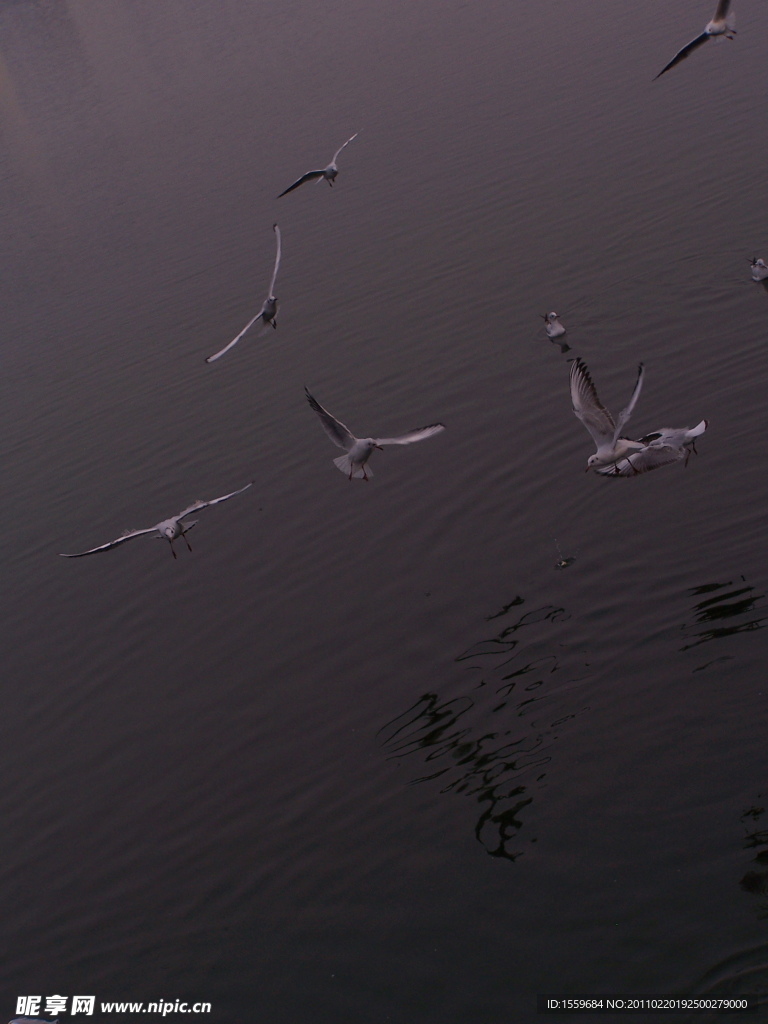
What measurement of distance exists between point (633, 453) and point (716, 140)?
1580cm

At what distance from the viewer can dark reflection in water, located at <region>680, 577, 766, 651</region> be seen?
40.6 ft

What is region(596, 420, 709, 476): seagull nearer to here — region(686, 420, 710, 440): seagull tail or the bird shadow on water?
region(686, 420, 710, 440): seagull tail

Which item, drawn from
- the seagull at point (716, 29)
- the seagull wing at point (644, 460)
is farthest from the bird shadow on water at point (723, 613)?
the seagull at point (716, 29)

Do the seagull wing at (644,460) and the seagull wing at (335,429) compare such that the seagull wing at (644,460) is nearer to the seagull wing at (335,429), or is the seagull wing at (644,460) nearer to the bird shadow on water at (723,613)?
the bird shadow on water at (723,613)

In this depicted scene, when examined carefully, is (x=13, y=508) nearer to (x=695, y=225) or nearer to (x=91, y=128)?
(x=695, y=225)

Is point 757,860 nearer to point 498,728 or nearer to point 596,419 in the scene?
point 498,728

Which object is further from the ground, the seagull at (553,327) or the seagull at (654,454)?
the seagull at (553,327)

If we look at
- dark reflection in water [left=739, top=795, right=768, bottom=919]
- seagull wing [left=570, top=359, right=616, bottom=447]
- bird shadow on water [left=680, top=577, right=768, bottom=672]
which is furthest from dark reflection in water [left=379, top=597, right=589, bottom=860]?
seagull wing [left=570, top=359, right=616, bottom=447]

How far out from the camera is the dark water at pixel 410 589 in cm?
1070

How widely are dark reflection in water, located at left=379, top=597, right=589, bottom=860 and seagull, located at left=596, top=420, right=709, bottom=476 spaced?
2085mm

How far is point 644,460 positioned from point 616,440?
3.63 ft

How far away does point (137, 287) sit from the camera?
29.7 metres

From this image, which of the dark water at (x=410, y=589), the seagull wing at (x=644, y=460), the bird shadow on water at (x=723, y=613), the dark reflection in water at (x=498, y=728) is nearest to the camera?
the dark water at (x=410, y=589)

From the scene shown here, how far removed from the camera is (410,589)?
1531cm
